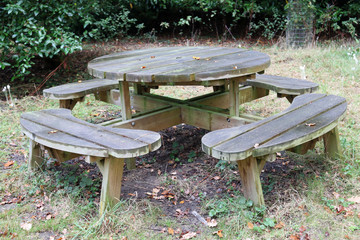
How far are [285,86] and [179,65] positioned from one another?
1183 mm

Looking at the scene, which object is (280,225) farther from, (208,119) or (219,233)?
(208,119)

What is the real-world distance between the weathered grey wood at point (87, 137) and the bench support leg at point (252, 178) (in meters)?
0.59

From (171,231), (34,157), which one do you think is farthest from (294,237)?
(34,157)

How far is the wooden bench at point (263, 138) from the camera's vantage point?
7.56 feet

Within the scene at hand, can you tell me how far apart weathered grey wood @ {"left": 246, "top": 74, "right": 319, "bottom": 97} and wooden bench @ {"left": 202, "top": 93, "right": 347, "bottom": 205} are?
607mm

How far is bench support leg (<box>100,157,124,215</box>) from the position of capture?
2.50 m

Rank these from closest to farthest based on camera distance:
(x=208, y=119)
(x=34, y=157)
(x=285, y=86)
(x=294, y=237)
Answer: (x=294, y=237) < (x=34, y=157) < (x=208, y=119) < (x=285, y=86)

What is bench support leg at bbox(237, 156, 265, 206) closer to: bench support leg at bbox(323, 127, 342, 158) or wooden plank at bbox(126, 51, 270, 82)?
wooden plank at bbox(126, 51, 270, 82)

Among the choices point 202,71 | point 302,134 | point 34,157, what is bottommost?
point 34,157

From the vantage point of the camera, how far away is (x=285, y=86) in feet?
12.1

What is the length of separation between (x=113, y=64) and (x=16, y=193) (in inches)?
52.2

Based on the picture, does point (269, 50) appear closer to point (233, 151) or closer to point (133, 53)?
point (133, 53)

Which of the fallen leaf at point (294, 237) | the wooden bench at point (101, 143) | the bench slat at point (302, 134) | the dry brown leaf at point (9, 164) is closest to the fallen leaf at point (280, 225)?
the fallen leaf at point (294, 237)

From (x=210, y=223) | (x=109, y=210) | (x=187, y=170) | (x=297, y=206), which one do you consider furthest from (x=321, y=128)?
(x=109, y=210)
